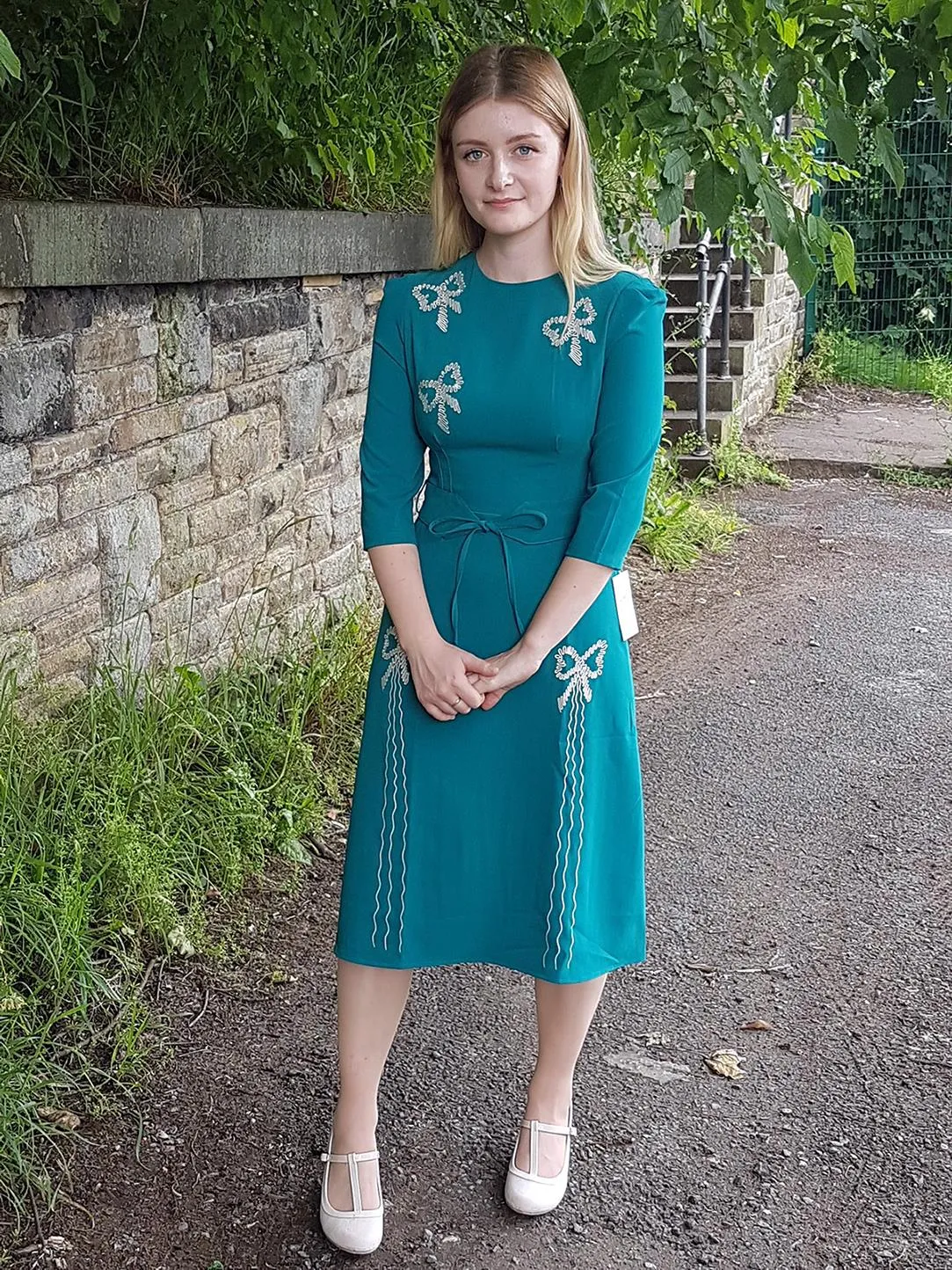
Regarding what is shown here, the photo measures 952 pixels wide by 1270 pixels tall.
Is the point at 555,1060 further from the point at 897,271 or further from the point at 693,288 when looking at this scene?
the point at 897,271

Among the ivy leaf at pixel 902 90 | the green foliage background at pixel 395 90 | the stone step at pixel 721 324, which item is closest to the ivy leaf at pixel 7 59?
the green foliage background at pixel 395 90

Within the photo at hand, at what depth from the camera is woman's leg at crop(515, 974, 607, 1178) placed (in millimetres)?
2570

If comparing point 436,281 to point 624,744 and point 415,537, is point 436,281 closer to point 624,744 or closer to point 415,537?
point 415,537

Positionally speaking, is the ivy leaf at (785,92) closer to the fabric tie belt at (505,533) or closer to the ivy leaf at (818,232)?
the ivy leaf at (818,232)

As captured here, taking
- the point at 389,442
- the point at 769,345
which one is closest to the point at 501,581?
the point at 389,442

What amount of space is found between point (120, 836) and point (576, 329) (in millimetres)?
1796

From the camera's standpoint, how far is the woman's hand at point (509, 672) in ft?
7.70

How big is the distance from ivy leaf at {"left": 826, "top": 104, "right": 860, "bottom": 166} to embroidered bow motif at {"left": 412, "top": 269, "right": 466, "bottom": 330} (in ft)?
3.16

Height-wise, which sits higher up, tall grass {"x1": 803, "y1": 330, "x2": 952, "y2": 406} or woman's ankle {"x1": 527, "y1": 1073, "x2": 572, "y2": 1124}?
tall grass {"x1": 803, "y1": 330, "x2": 952, "y2": 406}

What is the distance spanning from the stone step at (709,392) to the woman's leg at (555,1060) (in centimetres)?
710

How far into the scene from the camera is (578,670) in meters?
2.41

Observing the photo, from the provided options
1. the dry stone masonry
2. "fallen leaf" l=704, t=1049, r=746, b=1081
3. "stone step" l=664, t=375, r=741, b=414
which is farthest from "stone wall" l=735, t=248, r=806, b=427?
"fallen leaf" l=704, t=1049, r=746, b=1081

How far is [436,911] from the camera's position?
2447mm

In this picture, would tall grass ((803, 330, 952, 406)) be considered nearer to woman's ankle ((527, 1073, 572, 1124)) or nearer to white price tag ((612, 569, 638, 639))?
white price tag ((612, 569, 638, 639))
